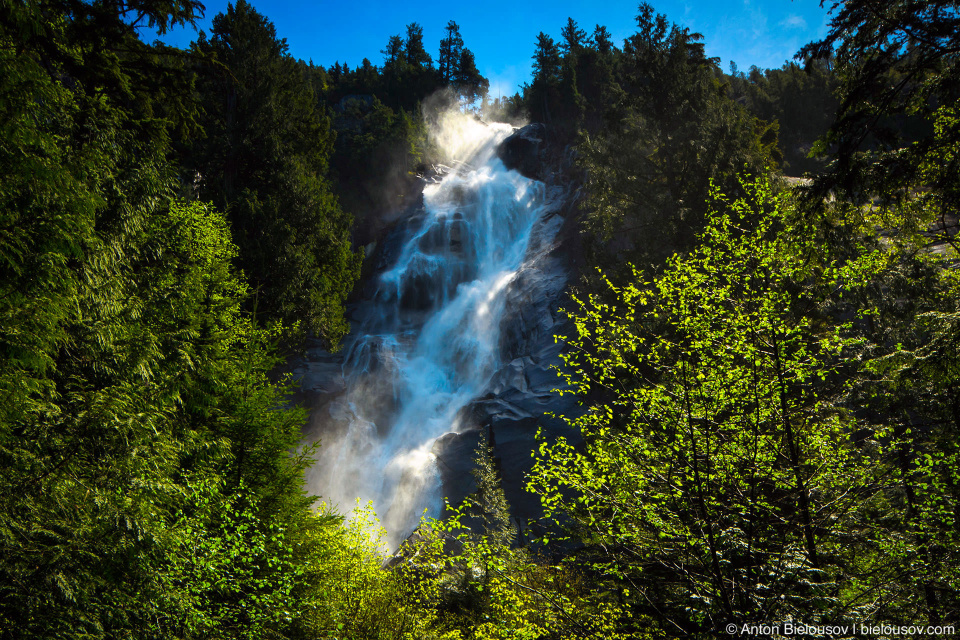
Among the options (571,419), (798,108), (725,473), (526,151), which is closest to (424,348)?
(526,151)

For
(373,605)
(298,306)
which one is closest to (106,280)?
(373,605)

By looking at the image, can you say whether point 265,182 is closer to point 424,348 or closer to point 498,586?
point 424,348

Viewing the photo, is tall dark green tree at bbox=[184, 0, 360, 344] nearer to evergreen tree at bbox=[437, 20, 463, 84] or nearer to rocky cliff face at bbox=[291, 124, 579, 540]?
rocky cliff face at bbox=[291, 124, 579, 540]

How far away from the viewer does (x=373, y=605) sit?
9.70 metres

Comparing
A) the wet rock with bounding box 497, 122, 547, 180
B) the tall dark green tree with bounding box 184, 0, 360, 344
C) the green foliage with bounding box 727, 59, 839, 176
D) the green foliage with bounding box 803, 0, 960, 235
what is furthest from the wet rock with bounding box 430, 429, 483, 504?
the green foliage with bounding box 727, 59, 839, 176

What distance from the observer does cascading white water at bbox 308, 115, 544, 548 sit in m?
27.8

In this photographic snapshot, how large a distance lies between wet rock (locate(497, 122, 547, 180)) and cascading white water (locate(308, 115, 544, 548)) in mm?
2513

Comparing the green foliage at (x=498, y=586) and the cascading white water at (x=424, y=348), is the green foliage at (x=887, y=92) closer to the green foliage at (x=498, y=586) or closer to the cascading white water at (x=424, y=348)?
the green foliage at (x=498, y=586)

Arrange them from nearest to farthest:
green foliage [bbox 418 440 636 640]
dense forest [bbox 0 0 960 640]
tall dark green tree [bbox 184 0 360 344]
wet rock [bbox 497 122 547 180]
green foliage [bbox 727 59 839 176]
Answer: dense forest [bbox 0 0 960 640], green foliage [bbox 418 440 636 640], tall dark green tree [bbox 184 0 360 344], green foliage [bbox 727 59 839 176], wet rock [bbox 497 122 547 180]

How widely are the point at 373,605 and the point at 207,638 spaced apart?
3.42m

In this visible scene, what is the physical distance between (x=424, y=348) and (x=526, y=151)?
27.7 m

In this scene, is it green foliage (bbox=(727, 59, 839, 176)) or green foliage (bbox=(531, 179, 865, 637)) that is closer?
green foliage (bbox=(531, 179, 865, 637))

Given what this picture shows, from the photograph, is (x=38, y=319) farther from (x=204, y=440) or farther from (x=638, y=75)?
(x=638, y=75)

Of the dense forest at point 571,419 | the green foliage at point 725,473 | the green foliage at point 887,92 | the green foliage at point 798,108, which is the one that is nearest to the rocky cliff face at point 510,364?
the dense forest at point 571,419
